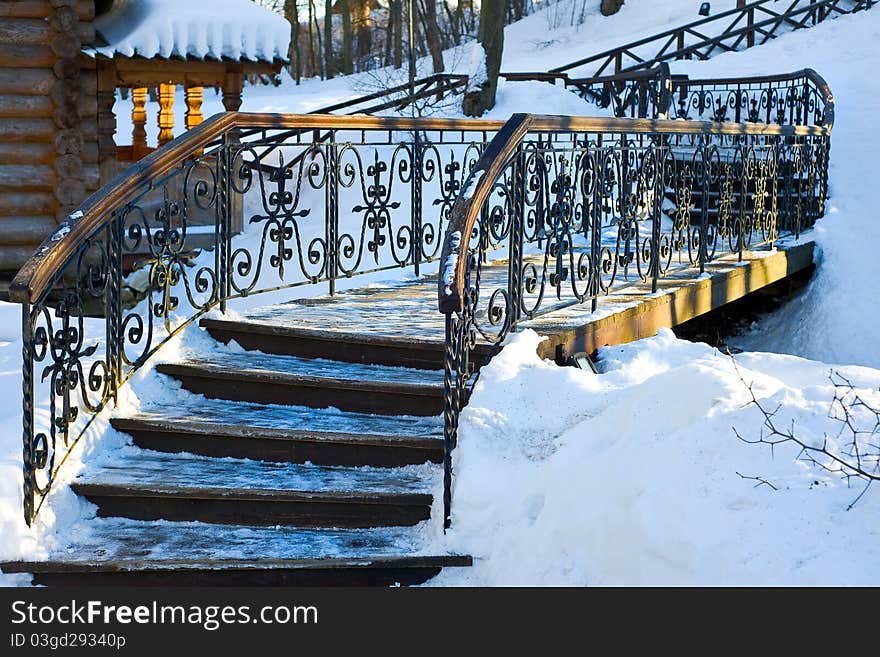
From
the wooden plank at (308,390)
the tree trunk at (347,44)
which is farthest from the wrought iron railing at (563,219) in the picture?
the tree trunk at (347,44)

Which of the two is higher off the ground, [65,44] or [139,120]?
[65,44]

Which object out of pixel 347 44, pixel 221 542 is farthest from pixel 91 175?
pixel 347 44

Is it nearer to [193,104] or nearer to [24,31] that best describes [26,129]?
[24,31]

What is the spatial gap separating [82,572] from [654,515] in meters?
2.16

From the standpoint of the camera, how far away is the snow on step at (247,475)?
5074 millimetres

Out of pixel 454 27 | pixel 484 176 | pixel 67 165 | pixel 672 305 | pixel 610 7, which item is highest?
Result: pixel 454 27

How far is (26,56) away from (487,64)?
26.0ft

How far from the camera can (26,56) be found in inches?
536

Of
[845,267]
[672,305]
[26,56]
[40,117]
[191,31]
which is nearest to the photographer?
[672,305]

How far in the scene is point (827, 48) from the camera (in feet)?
64.3

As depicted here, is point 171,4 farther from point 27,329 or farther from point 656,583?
point 656,583

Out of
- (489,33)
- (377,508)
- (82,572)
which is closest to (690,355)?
(377,508)

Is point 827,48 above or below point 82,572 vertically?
above

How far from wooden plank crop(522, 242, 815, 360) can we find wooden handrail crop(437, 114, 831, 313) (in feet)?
3.17
